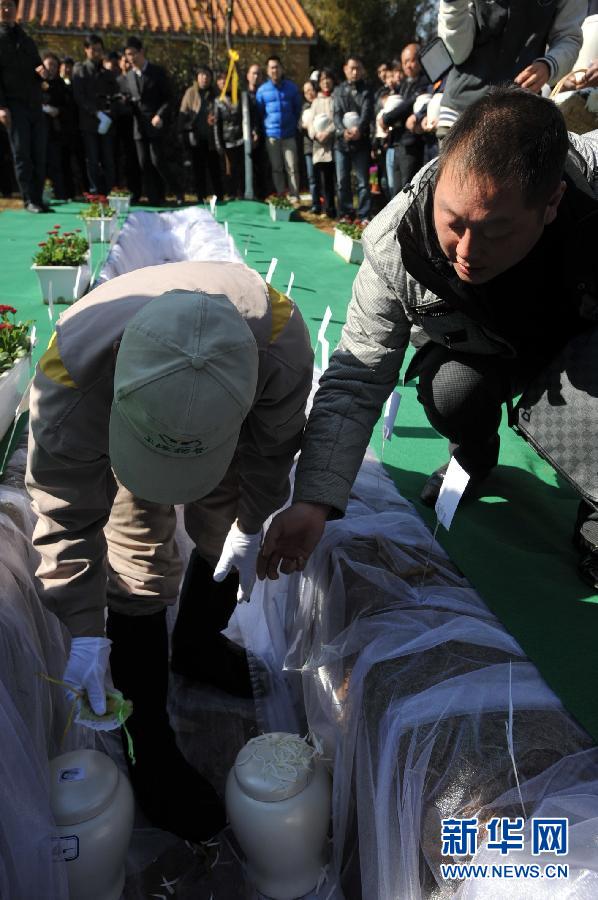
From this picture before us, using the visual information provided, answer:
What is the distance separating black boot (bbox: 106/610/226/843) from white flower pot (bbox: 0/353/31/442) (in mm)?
930

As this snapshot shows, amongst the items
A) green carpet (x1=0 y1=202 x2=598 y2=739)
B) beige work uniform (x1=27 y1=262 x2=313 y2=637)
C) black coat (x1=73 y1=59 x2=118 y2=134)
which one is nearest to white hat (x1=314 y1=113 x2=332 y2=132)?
black coat (x1=73 y1=59 x2=118 y2=134)

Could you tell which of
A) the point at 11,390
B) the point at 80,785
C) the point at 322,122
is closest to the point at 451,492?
the point at 80,785

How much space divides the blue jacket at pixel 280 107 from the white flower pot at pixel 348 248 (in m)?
3.83

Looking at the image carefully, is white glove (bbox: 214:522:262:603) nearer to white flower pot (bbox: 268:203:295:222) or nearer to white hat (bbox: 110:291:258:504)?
white hat (bbox: 110:291:258:504)

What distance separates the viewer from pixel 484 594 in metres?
1.75

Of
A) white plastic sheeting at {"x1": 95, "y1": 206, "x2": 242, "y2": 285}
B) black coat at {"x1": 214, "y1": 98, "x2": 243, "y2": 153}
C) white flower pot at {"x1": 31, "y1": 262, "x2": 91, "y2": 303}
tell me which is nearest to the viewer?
white flower pot at {"x1": 31, "y1": 262, "x2": 91, "y2": 303}

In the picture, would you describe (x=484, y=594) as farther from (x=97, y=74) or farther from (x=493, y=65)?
(x=97, y=74)

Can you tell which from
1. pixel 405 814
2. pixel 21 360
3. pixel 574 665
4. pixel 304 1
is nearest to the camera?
pixel 405 814

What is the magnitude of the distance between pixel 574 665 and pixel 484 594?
32 cm

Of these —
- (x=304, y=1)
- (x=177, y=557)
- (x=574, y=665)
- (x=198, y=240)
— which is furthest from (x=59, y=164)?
(x=304, y=1)

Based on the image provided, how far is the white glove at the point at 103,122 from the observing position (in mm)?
8992

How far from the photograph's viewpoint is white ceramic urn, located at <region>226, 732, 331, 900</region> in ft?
4.56

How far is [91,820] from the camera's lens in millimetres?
1361

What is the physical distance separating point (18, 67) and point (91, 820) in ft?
24.4
